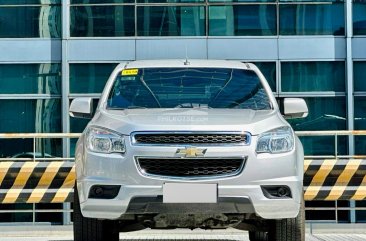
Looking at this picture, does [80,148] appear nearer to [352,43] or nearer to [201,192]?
[201,192]

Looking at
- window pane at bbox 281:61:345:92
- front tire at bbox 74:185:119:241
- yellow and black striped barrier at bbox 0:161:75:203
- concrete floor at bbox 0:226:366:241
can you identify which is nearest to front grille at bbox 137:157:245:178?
front tire at bbox 74:185:119:241

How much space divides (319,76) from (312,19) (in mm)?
1326

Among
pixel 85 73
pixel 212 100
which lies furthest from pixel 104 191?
pixel 85 73

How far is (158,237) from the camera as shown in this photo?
37.6 feet

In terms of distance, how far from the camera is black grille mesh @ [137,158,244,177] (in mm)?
6215

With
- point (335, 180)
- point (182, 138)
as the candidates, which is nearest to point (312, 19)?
point (335, 180)

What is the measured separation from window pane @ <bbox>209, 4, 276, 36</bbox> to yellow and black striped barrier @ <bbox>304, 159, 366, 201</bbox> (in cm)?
778

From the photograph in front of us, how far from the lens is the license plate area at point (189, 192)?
614cm

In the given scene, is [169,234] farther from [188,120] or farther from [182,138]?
[182,138]

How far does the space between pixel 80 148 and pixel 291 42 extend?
39.8 ft

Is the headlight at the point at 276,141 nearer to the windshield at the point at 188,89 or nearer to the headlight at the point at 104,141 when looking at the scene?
the windshield at the point at 188,89

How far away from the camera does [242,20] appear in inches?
725

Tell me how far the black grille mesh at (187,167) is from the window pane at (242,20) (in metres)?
12.3

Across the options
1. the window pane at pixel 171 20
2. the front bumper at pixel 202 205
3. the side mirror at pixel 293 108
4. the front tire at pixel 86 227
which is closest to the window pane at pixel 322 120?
the window pane at pixel 171 20
